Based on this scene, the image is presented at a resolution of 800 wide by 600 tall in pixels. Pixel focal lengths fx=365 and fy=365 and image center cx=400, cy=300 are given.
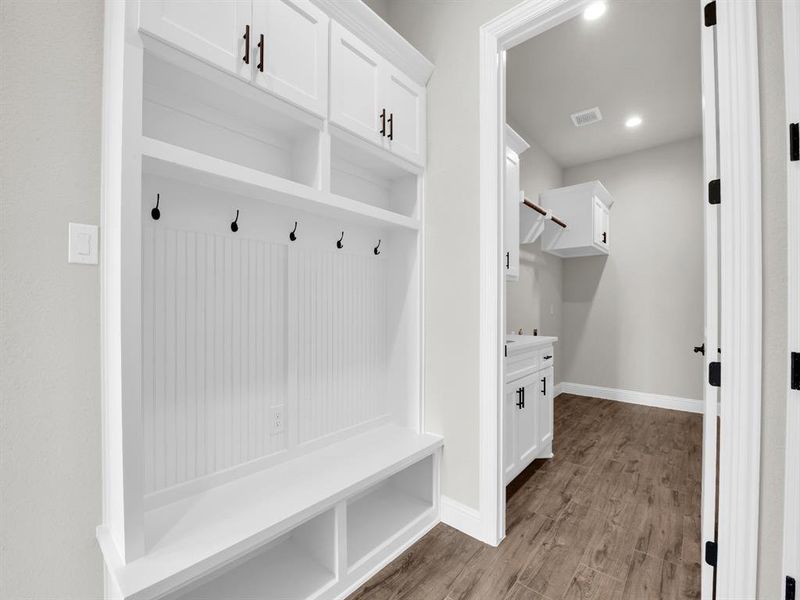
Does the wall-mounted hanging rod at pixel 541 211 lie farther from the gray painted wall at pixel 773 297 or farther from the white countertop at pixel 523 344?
the gray painted wall at pixel 773 297

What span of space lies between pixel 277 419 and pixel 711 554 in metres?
1.70

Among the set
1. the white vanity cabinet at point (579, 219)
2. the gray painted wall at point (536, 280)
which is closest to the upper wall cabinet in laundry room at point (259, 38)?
the gray painted wall at point (536, 280)

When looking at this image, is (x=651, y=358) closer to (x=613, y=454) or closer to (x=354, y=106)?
(x=613, y=454)

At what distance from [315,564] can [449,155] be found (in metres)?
2.05

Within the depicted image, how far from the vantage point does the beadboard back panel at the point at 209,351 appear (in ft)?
4.35

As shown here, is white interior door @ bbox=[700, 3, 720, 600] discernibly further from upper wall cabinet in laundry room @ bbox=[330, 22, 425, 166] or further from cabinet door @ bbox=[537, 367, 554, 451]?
cabinet door @ bbox=[537, 367, 554, 451]

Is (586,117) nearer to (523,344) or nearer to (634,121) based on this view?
(634,121)

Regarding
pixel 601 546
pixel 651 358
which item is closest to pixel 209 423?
pixel 601 546

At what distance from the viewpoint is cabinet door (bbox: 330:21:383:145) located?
5.27 ft

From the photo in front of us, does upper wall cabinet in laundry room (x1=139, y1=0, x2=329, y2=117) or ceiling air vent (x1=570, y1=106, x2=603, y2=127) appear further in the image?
ceiling air vent (x1=570, y1=106, x2=603, y2=127)

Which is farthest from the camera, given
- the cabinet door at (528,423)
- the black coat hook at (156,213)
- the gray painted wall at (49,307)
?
the cabinet door at (528,423)

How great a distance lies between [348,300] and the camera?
2002mm

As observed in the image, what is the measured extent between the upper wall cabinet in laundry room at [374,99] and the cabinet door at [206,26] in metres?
0.40

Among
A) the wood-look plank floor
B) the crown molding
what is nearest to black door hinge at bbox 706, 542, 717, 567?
the wood-look plank floor
